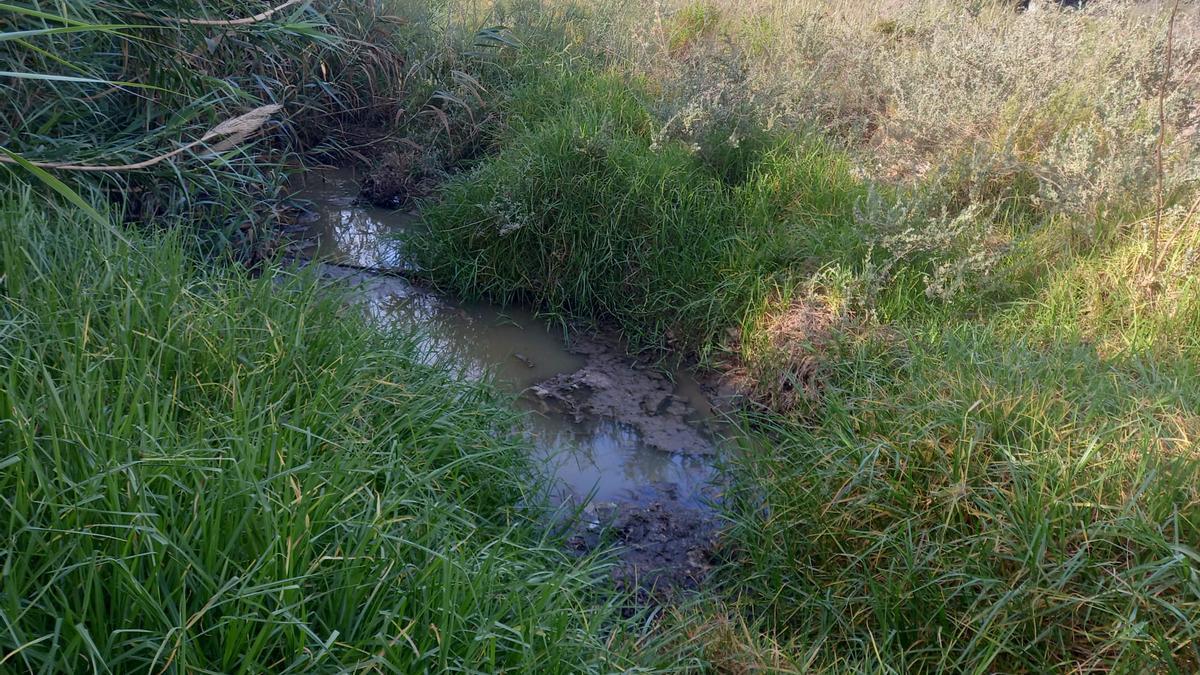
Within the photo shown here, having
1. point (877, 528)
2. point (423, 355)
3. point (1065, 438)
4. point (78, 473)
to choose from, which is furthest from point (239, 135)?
point (1065, 438)

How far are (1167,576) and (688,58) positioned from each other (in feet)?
16.4

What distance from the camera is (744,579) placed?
126 inches

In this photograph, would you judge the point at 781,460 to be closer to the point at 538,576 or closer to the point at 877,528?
the point at 877,528

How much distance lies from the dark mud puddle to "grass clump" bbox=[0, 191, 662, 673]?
1.23 ft

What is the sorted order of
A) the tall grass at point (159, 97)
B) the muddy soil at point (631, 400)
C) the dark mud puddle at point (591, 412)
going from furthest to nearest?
the muddy soil at point (631, 400)
the dark mud puddle at point (591, 412)
the tall grass at point (159, 97)

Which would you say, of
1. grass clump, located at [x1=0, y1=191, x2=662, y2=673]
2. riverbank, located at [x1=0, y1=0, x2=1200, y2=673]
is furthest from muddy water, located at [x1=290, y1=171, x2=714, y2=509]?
grass clump, located at [x1=0, y1=191, x2=662, y2=673]

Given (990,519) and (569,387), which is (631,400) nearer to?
(569,387)

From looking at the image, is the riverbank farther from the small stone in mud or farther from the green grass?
the small stone in mud

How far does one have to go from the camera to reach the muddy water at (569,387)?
4.02m

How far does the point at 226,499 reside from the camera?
6.55ft

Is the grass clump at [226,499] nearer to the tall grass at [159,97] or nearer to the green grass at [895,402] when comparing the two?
the tall grass at [159,97]

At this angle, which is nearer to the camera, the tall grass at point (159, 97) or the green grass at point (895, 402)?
the green grass at point (895, 402)

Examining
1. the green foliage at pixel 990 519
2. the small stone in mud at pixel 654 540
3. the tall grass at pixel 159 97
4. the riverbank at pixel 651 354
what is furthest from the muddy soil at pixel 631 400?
the tall grass at pixel 159 97

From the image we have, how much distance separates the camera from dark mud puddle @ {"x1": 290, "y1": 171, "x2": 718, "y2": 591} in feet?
11.6
